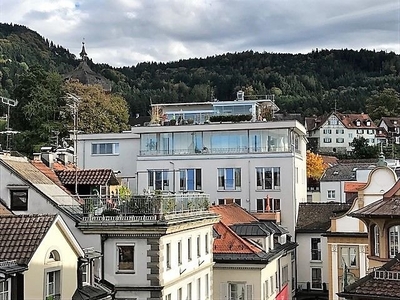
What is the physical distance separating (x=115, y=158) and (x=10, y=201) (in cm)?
3354

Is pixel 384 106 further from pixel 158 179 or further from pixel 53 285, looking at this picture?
pixel 53 285

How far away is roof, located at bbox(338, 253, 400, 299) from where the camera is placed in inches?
850

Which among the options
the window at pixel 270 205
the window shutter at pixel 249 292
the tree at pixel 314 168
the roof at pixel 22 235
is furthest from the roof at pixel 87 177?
the tree at pixel 314 168

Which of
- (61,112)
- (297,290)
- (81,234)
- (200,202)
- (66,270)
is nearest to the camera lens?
(66,270)

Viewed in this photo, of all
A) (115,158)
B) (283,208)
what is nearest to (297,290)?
(283,208)

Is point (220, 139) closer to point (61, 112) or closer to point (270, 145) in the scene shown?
point (270, 145)

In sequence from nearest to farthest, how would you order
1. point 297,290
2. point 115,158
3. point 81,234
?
point 81,234
point 297,290
point 115,158

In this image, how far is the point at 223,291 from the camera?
1702 inches

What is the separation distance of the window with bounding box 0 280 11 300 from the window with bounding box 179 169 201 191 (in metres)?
40.1

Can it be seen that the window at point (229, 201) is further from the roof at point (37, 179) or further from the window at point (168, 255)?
the window at point (168, 255)

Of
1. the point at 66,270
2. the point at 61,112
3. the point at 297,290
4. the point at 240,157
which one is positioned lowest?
the point at 297,290

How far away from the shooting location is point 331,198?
83.8 meters

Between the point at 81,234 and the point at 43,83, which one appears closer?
the point at 81,234

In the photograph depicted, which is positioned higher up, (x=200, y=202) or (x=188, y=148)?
(x=188, y=148)
